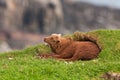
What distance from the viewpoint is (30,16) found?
101 m

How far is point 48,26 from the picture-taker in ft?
326

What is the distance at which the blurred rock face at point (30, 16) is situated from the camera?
98.9 metres

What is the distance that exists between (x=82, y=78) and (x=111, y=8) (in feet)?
326

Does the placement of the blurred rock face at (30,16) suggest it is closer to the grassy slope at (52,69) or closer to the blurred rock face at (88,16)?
the blurred rock face at (88,16)

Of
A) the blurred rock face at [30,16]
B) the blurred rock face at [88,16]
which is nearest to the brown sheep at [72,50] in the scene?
the blurred rock face at [30,16]

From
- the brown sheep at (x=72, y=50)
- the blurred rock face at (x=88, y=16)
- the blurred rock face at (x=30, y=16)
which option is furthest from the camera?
the blurred rock face at (x=88, y=16)

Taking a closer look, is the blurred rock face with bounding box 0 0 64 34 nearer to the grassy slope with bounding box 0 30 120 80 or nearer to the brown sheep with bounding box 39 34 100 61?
the brown sheep with bounding box 39 34 100 61

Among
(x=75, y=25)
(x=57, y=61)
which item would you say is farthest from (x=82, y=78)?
(x=75, y=25)

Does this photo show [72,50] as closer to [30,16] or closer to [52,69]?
[52,69]

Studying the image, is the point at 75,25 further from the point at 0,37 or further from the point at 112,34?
the point at 112,34

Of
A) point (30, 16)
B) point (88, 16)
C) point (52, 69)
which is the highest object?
point (30, 16)

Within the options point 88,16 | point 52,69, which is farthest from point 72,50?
point 88,16

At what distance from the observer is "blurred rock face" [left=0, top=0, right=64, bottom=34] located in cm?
9894

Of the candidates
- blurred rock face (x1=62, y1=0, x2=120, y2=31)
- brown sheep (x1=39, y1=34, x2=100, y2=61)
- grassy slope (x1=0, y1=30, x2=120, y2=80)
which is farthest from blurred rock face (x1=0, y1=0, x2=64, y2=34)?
grassy slope (x1=0, y1=30, x2=120, y2=80)
